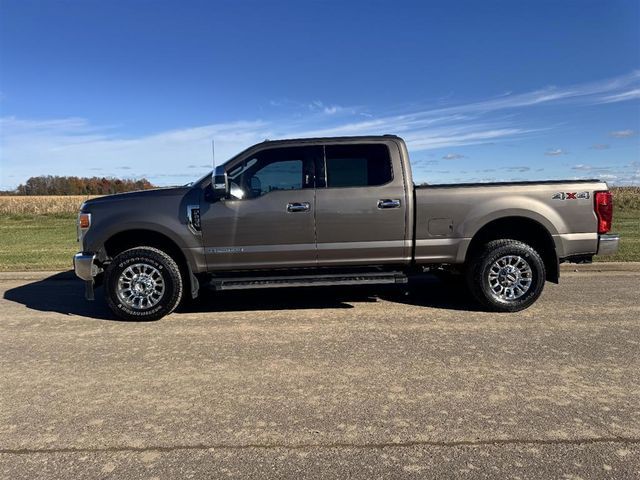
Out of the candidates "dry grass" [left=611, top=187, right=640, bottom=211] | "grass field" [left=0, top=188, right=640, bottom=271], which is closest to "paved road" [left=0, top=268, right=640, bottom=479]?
"grass field" [left=0, top=188, right=640, bottom=271]

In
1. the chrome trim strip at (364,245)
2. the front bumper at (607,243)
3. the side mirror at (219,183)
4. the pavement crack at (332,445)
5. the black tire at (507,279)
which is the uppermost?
the side mirror at (219,183)

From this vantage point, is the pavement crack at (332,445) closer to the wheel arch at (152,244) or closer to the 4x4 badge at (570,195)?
the wheel arch at (152,244)

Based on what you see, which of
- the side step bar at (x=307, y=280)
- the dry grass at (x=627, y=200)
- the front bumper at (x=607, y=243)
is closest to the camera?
the side step bar at (x=307, y=280)

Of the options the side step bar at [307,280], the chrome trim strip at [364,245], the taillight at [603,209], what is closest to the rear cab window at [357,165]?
the chrome trim strip at [364,245]

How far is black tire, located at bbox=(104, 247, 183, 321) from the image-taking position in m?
5.79

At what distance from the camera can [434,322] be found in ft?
18.1

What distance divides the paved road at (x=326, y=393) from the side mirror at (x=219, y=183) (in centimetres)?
146

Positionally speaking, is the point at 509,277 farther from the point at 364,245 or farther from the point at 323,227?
the point at 323,227

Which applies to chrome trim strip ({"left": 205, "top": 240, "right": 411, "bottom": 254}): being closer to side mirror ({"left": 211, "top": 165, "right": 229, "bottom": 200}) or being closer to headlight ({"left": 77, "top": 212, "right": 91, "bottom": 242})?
side mirror ({"left": 211, "top": 165, "right": 229, "bottom": 200})

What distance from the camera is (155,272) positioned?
585cm

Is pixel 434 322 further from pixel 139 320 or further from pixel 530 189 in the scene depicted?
pixel 139 320

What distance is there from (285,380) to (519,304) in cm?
331

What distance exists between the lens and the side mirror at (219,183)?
5.60 m

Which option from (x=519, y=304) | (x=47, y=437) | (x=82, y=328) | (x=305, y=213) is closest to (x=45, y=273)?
(x=82, y=328)
